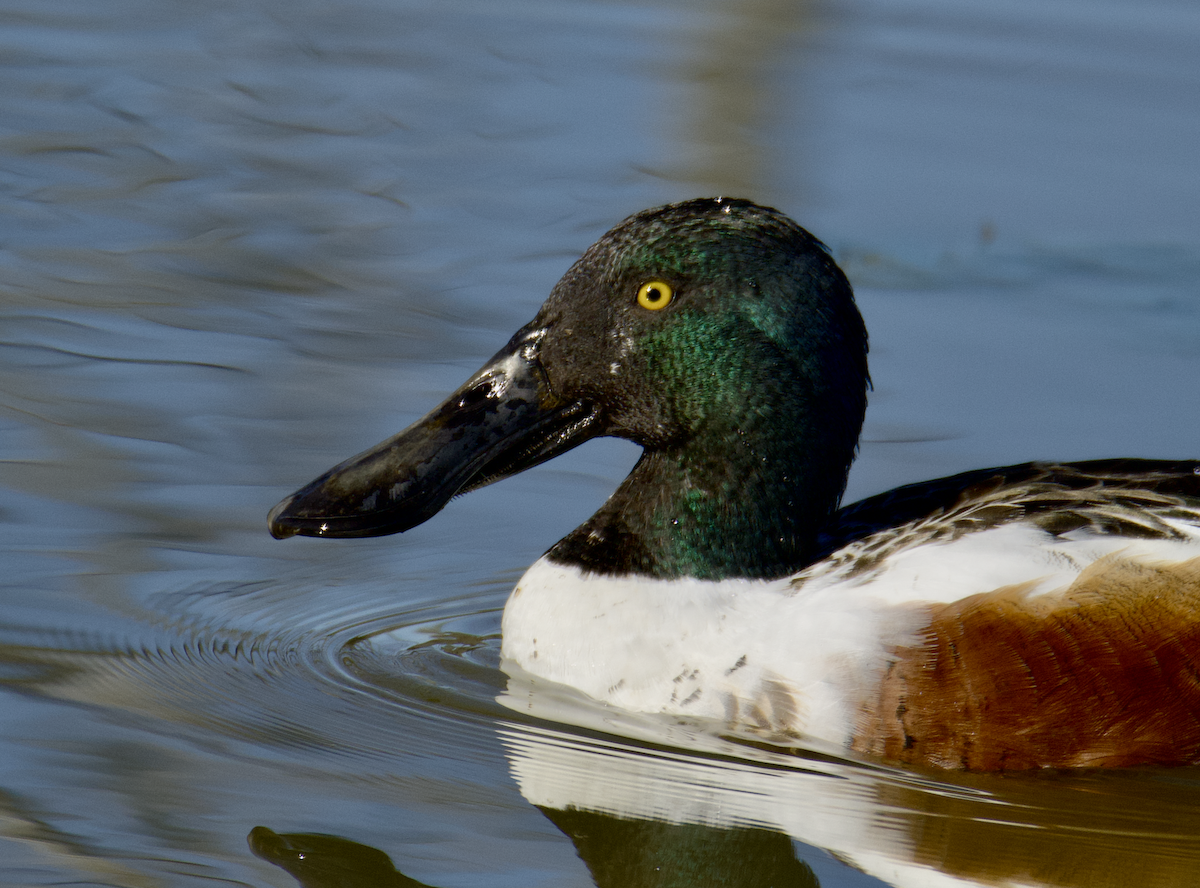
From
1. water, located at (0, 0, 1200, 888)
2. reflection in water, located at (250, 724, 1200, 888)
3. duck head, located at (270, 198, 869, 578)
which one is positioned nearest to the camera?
reflection in water, located at (250, 724, 1200, 888)

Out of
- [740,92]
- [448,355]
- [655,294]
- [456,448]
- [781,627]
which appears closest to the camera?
[781,627]

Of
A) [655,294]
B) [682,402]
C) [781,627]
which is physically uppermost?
[655,294]

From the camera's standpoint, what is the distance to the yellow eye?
4.79 metres

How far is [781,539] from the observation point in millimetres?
4816

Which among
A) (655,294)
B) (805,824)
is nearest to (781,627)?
(805,824)

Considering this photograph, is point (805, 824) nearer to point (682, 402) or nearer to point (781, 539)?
point (781, 539)

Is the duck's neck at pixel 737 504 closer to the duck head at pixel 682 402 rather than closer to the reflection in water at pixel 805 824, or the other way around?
the duck head at pixel 682 402

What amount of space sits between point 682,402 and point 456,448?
Answer: 0.58 m

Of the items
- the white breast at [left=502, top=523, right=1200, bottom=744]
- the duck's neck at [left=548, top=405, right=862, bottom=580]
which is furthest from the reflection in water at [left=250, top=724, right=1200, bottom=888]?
the duck's neck at [left=548, top=405, right=862, bottom=580]

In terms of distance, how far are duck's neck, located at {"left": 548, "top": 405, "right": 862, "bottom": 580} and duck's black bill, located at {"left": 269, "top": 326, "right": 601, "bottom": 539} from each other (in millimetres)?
Answer: 290

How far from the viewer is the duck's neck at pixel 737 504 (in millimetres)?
4801

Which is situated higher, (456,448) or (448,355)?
(448,355)

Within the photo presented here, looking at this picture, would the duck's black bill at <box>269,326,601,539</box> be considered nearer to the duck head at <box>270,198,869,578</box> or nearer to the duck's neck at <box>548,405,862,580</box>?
the duck head at <box>270,198,869,578</box>

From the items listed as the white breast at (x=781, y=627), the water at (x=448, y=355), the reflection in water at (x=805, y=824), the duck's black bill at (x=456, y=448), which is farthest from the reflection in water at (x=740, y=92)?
the reflection in water at (x=805, y=824)
